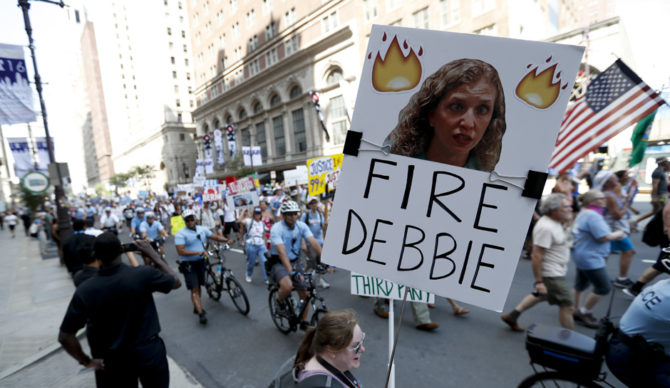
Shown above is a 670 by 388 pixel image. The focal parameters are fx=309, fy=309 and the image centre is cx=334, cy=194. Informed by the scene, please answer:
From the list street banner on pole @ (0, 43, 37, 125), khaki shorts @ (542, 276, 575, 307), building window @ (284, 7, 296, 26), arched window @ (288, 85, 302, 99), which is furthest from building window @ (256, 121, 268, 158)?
khaki shorts @ (542, 276, 575, 307)

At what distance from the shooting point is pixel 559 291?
12.6 ft

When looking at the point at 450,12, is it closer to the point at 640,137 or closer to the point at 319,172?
the point at 319,172

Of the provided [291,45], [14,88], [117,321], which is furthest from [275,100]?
[117,321]

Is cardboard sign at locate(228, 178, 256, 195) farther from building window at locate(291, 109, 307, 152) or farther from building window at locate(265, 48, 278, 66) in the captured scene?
building window at locate(265, 48, 278, 66)

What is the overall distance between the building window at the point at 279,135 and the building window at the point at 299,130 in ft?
8.67

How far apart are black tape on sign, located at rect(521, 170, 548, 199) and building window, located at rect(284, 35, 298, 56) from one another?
130 feet

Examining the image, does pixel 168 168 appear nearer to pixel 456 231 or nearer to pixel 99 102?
pixel 99 102

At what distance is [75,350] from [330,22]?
36.0m

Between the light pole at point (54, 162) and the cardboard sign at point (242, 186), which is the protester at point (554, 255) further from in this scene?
the light pole at point (54, 162)

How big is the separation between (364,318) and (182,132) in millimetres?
67761

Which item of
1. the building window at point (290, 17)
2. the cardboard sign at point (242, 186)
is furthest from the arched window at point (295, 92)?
the cardboard sign at point (242, 186)

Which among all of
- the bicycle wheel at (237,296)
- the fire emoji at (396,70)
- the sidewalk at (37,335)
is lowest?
the sidewalk at (37,335)

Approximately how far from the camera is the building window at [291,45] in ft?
120

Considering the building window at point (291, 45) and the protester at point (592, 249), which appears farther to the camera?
the building window at point (291, 45)
